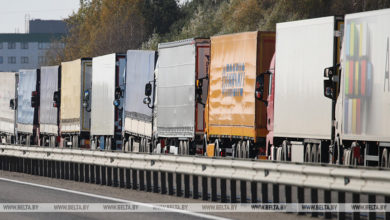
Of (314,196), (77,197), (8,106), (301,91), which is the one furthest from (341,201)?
(8,106)

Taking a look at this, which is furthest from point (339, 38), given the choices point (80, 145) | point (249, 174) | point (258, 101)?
point (80, 145)

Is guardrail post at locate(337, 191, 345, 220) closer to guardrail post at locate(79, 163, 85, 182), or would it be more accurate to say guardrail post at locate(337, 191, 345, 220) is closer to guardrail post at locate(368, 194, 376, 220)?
guardrail post at locate(368, 194, 376, 220)

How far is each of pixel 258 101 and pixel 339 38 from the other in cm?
492

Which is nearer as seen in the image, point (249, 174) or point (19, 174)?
point (249, 174)

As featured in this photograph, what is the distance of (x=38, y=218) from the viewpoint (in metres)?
14.4

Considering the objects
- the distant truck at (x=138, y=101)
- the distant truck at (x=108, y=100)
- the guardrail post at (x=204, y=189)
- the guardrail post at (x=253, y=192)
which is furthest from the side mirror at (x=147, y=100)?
the guardrail post at (x=253, y=192)

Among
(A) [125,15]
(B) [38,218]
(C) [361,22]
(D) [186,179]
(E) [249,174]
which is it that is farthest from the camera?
(A) [125,15]

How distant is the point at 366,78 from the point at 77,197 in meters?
6.28

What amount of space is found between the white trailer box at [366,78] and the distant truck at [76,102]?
19.7m

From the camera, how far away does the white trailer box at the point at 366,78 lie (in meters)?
19.8

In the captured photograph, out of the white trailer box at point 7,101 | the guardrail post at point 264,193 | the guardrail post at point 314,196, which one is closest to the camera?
the guardrail post at point 314,196

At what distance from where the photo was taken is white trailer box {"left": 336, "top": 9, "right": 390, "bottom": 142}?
1980 centimetres

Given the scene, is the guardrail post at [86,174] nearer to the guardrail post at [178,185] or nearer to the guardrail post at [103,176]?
the guardrail post at [103,176]

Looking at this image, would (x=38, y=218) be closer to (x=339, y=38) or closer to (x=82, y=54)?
(x=339, y=38)
